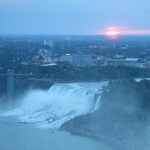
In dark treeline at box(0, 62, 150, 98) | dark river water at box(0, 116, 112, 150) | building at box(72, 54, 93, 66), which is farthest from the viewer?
building at box(72, 54, 93, 66)

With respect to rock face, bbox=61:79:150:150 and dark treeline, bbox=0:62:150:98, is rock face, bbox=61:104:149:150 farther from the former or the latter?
dark treeline, bbox=0:62:150:98

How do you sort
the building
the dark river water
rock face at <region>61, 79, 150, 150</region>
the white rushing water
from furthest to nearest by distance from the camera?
the building, the white rushing water, rock face at <region>61, 79, 150, 150</region>, the dark river water

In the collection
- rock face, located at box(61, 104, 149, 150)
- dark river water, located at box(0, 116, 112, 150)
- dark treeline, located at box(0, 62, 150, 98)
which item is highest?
dark treeline, located at box(0, 62, 150, 98)

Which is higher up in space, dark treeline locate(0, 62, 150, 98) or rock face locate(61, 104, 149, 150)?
dark treeline locate(0, 62, 150, 98)

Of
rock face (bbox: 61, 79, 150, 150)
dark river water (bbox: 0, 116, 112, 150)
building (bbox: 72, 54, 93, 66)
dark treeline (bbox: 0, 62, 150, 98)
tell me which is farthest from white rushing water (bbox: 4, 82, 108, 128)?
building (bbox: 72, 54, 93, 66)

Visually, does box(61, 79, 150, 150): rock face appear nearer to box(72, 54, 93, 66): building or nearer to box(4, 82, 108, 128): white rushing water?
box(4, 82, 108, 128): white rushing water

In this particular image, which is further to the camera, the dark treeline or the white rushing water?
the dark treeline

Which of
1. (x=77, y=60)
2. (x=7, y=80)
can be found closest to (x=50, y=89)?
(x=7, y=80)

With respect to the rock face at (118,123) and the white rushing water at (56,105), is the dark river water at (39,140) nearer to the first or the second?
the rock face at (118,123)
